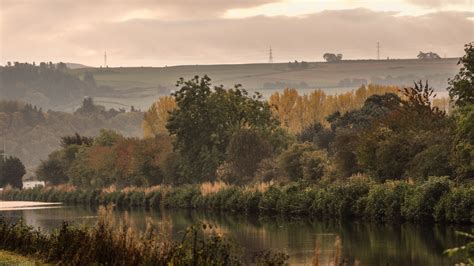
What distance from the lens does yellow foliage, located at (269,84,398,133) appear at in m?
160

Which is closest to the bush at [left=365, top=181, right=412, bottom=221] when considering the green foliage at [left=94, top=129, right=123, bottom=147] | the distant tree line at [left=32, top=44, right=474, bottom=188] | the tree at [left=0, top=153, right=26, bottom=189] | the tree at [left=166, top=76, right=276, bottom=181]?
the distant tree line at [left=32, top=44, right=474, bottom=188]

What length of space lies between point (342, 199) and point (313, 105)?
355ft

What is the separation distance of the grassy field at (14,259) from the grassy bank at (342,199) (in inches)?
797

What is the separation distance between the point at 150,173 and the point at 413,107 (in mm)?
42290

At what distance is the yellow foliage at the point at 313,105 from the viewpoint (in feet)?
525

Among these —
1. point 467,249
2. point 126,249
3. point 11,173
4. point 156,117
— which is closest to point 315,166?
point 126,249

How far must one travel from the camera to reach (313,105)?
16762 cm

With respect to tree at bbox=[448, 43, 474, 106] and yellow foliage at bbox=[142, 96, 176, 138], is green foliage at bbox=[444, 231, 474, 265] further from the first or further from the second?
yellow foliage at bbox=[142, 96, 176, 138]

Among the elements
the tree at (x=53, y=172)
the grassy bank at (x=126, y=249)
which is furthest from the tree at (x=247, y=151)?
the grassy bank at (x=126, y=249)

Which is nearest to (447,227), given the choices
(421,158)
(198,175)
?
(421,158)

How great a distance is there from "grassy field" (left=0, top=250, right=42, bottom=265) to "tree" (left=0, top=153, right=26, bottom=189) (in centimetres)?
12861

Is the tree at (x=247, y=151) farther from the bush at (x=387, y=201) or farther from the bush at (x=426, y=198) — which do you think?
the bush at (x=426, y=198)

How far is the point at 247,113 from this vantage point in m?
101

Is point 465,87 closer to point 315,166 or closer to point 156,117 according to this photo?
point 315,166
